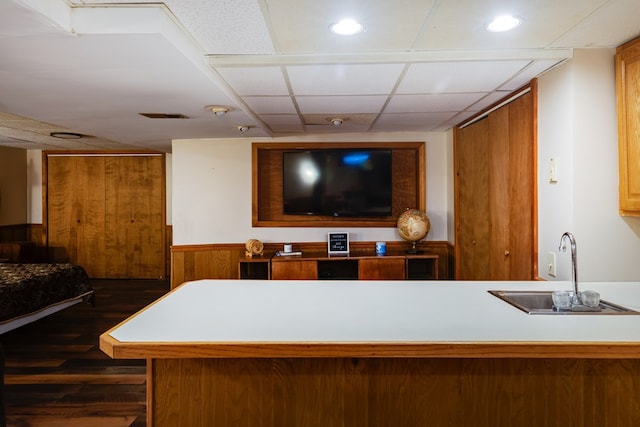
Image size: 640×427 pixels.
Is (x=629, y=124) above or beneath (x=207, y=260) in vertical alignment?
above

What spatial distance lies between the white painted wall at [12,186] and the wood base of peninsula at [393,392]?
266 inches

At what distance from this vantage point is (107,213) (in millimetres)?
6648

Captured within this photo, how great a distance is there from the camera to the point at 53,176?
6.68m

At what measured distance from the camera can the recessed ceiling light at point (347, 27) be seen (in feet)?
6.16

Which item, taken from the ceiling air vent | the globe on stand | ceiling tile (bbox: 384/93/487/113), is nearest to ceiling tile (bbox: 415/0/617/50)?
ceiling tile (bbox: 384/93/487/113)

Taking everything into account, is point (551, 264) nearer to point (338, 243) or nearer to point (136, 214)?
point (338, 243)

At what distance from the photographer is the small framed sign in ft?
15.2

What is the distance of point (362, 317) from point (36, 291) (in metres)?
3.81

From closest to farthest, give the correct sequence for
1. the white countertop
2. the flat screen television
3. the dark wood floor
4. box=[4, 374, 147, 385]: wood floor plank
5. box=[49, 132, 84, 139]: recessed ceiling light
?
the white countertop < the dark wood floor < box=[4, 374, 147, 385]: wood floor plank < the flat screen television < box=[49, 132, 84, 139]: recessed ceiling light

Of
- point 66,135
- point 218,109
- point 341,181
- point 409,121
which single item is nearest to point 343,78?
point 218,109

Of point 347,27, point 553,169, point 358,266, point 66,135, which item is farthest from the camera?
point 66,135

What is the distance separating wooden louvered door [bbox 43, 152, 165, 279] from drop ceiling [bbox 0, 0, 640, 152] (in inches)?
127

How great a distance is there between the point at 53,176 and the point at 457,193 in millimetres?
6458

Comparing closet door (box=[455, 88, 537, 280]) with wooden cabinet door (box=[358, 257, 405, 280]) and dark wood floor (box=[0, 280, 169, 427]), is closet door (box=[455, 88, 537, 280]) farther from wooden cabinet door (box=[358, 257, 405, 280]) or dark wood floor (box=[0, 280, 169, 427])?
dark wood floor (box=[0, 280, 169, 427])
